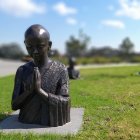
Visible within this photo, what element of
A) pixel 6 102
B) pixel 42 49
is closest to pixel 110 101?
pixel 6 102

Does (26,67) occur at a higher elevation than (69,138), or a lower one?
higher

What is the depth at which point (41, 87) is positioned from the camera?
7.40 m

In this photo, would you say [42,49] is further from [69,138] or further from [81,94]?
[81,94]

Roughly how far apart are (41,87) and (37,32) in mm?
1047

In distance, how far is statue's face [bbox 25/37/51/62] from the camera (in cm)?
723

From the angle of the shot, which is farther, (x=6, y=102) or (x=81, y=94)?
(x=81, y=94)

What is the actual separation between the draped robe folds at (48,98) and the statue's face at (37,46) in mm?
304

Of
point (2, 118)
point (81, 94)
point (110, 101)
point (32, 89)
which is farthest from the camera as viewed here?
point (81, 94)

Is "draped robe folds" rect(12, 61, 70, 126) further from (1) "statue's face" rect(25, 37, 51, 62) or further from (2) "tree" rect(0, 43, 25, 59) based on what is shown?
(2) "tree" rect(0, 43, 25, 59)

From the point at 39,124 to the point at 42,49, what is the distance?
141 centimetres

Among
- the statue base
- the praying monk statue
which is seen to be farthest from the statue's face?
the statue base

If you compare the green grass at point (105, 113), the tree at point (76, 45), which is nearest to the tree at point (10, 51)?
the tree at point (76, 45)

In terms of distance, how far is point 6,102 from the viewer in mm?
10500

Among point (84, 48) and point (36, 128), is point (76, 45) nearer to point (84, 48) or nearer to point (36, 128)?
point (84, 48)
